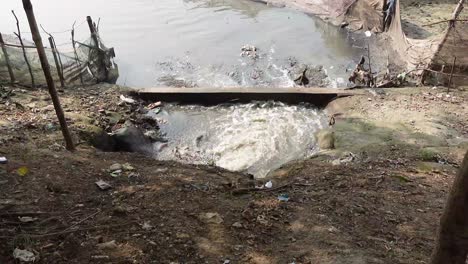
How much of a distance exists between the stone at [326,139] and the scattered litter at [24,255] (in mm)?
5123

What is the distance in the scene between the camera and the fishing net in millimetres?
8038

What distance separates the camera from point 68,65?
8.91 meters

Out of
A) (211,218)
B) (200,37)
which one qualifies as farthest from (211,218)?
(200,37)

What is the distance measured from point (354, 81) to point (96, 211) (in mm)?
7677

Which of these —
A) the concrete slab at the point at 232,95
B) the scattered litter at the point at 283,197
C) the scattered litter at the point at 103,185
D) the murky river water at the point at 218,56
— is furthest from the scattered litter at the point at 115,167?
the concrete slab at the point at 232,95

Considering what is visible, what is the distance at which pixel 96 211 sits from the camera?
388 centimetres

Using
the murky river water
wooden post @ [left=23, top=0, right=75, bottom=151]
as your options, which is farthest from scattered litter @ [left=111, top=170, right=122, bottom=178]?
the murky river water

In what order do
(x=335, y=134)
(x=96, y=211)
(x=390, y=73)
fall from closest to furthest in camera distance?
(x=96, y=211) < (x=335, y=134) < (x=390, y=73)

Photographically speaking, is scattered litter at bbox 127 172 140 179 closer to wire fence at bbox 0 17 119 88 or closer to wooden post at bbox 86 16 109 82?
wire fence at bbox 0 17 119 88

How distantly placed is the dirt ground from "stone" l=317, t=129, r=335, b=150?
0.26m

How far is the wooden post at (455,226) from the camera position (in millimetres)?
1848

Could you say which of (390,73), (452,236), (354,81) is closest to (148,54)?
(354,81)

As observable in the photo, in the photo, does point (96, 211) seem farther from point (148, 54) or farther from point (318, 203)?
point (148, 54)

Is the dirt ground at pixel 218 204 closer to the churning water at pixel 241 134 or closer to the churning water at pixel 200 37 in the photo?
the churning water at pixel 241 134
